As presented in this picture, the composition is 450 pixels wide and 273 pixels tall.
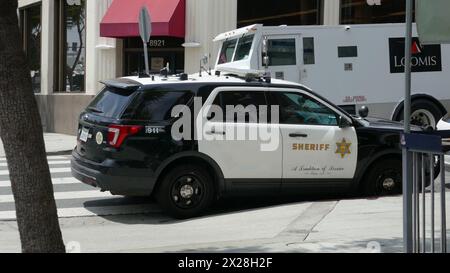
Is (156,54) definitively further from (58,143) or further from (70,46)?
(70,46)

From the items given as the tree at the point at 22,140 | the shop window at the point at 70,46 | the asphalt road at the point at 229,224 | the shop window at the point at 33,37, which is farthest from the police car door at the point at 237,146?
the shop window at the point at 33,37

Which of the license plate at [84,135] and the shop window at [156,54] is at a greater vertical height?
the shop window at [156,54]

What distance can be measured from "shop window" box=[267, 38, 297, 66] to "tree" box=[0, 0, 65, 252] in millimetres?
9536

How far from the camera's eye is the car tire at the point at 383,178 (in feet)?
30.1

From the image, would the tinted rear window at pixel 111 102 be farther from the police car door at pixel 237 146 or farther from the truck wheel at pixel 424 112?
the truck wheel at pixel 424 112

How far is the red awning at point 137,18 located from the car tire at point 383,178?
30.2ft

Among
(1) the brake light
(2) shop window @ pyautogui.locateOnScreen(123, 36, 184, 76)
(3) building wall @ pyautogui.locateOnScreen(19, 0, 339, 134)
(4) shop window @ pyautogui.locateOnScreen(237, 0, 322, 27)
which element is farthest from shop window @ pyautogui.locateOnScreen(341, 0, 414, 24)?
(1) the brake light

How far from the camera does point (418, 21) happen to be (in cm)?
441

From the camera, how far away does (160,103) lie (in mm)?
8523

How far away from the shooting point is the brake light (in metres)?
8.20

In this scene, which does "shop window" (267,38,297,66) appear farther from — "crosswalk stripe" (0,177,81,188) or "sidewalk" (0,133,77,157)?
"sidewalk" (0,133,77,157)

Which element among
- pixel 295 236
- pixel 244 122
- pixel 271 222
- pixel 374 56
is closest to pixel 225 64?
pixel 374 56

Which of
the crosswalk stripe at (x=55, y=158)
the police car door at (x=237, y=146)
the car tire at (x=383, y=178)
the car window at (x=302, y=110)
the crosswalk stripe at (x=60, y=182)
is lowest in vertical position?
the crosswalk stripe at (x=60, y=182)
